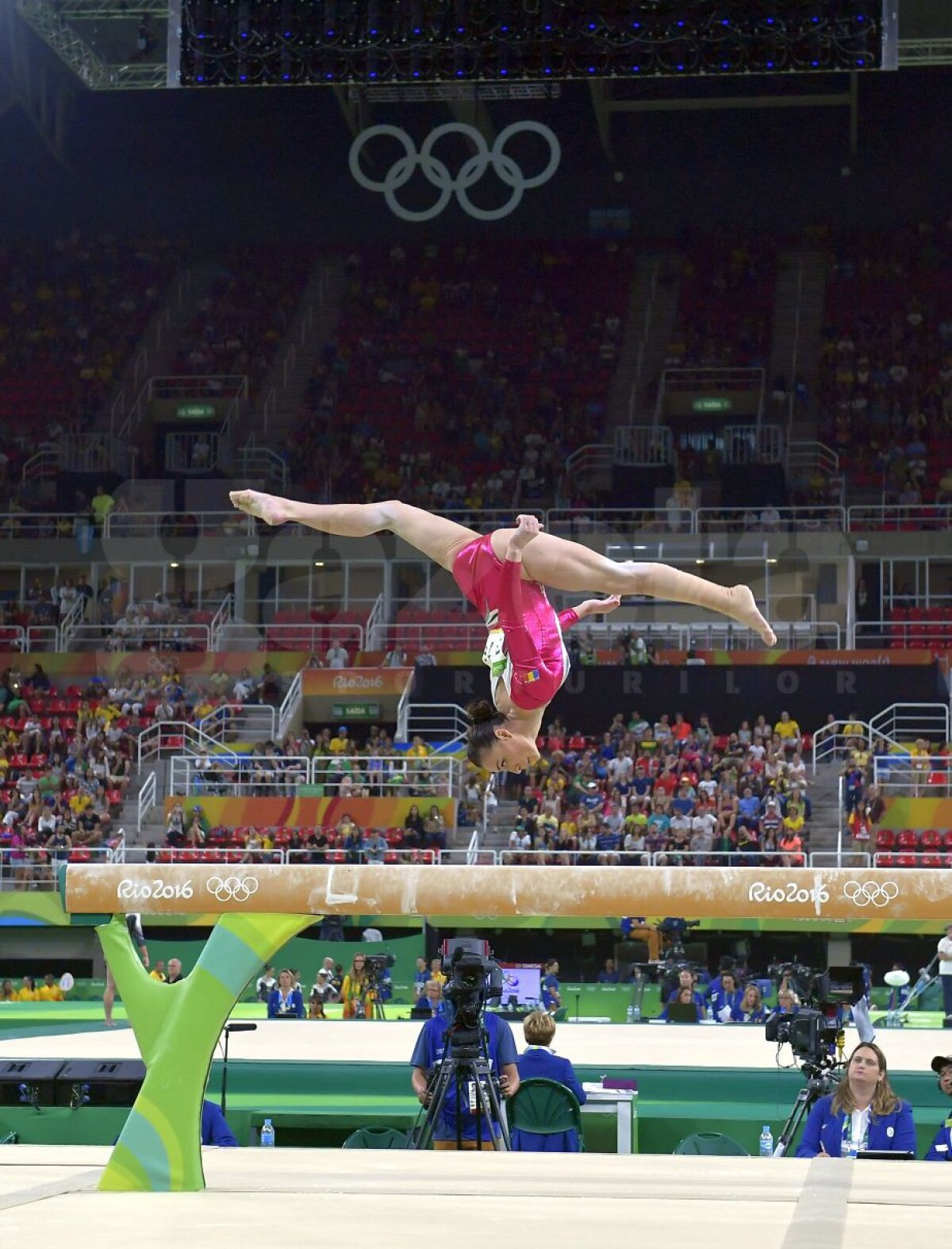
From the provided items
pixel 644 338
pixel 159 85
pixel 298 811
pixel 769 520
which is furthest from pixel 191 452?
pixel 769 520

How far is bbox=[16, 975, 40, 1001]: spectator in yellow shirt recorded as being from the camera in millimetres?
20419

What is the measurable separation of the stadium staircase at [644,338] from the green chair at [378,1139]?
24.0 m

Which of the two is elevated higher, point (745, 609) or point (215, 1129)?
point (745, 609)

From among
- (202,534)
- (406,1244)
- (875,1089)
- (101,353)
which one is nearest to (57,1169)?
(406,1244)

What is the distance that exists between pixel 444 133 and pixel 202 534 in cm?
977

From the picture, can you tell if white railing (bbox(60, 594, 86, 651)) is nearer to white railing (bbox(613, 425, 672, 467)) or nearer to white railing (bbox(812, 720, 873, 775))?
white railing (bbox(613, 425, 672, 467))

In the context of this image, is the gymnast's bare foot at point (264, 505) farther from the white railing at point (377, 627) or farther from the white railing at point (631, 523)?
the white railing at point (631, 523)

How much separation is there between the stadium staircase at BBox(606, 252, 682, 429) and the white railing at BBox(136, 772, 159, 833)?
477 inches

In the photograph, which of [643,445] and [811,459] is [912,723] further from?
[643,445]

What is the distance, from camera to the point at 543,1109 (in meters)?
8.21

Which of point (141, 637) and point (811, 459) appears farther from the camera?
point (811, 459)

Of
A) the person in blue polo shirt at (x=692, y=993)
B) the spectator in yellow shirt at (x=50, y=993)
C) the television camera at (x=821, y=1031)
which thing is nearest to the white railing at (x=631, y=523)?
the person in blue polo shirt at (x=692, y=993)

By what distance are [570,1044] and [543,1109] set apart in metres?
5.05

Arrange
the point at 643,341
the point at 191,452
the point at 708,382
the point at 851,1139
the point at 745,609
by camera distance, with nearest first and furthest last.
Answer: the point at 745,609 → the point at 851,1139 → the point at 708,382 → the point at 191,452 → the point at 643,341
